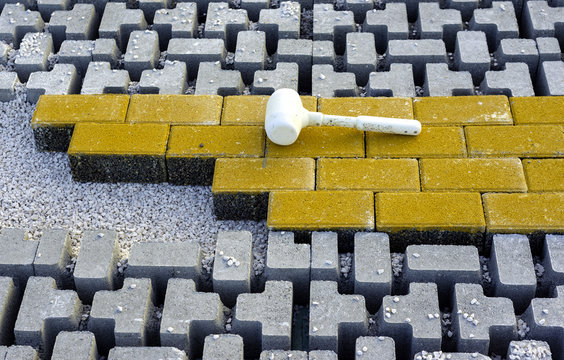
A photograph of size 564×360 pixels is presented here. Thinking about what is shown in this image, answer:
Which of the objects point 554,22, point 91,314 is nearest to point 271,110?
point 91,314

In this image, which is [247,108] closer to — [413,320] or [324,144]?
[324,144]

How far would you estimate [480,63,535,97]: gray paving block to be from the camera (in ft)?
13.7

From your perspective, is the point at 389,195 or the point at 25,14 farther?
the point at 25,14

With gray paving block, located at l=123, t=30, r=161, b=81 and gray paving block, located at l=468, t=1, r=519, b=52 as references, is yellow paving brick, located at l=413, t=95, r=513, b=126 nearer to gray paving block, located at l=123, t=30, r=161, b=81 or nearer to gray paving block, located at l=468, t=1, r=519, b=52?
gray paving block, located at l=468, t=1, r=519, b=52

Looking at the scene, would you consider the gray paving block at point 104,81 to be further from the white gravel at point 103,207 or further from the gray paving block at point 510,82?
the gray paving block at point 510,82

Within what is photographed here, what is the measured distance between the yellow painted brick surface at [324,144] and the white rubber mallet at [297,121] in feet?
0.24

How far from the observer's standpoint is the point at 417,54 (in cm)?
438

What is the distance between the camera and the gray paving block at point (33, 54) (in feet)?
14.8

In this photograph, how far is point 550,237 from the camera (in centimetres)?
350

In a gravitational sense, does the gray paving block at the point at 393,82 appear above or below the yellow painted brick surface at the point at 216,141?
above

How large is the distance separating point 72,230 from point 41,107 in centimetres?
79

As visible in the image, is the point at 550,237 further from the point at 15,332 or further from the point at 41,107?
the point at 41,107

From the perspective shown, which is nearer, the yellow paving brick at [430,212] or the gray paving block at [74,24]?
the yellow paving brick at [430,212]

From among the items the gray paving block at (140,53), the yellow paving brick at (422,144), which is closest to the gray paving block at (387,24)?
the yellow paving brick at (422,144)
